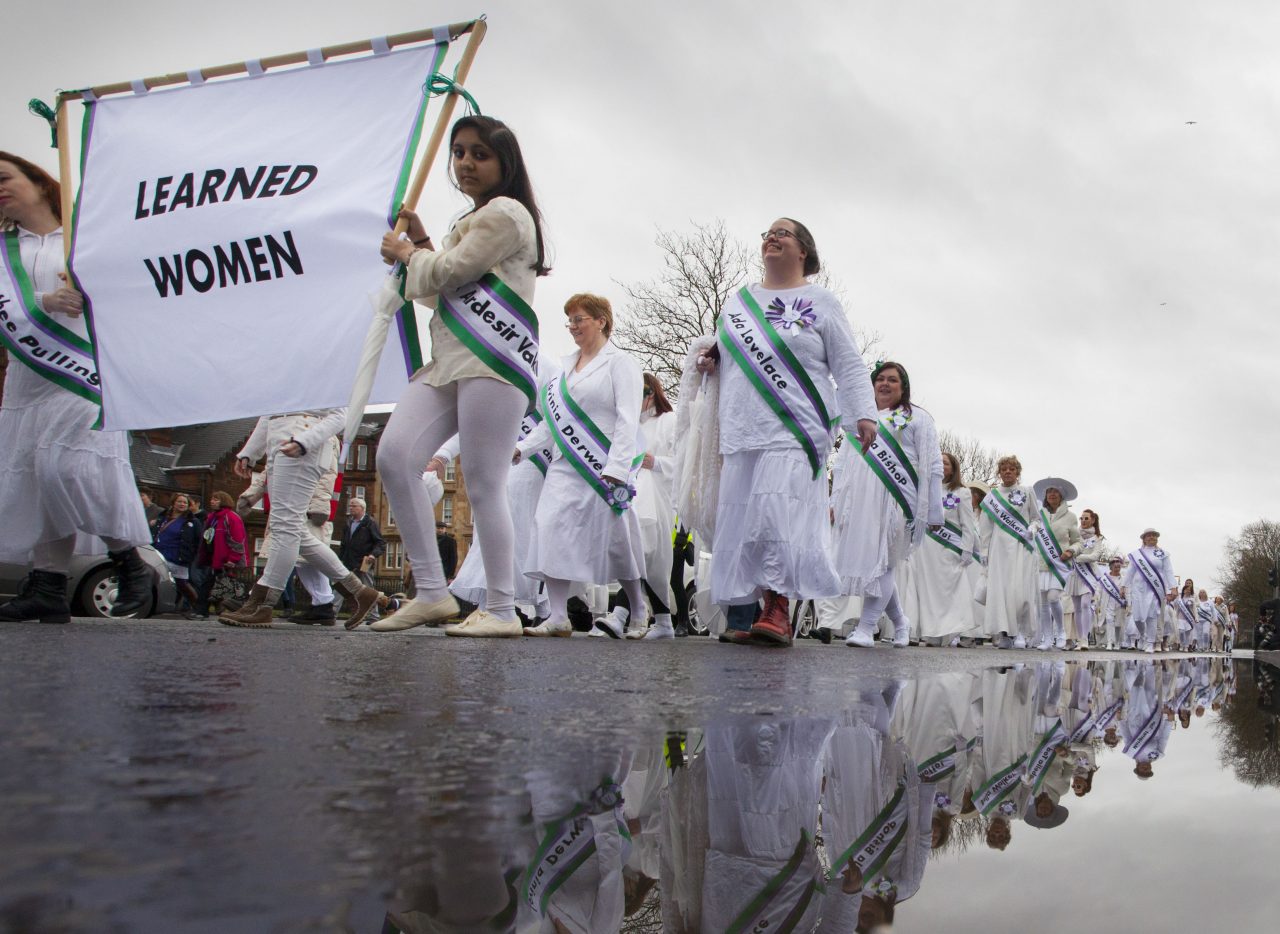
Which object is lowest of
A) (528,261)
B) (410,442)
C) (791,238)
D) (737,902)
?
(737,902)

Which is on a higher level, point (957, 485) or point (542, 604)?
point (957, 485)

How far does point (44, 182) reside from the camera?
20.9 feet

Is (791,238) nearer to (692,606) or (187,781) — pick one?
(187,781)

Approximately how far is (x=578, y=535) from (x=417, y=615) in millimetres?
2217

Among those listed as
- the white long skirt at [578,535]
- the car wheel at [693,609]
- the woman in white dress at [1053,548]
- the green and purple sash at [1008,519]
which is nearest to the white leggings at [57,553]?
the white long skirt at [578,535]

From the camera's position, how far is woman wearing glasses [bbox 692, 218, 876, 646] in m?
6.32

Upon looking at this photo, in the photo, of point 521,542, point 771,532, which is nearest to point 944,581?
point 521,542

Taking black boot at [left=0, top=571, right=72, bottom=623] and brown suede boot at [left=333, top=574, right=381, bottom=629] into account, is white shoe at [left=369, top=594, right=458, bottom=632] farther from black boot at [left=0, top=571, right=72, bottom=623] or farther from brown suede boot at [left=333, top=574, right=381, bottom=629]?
brown suede boot at [left=333, top=574, right=381, bottom=629]

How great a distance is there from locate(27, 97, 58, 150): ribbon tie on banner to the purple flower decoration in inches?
150

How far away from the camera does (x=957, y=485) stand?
14289 mm

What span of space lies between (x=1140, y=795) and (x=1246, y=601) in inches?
3595

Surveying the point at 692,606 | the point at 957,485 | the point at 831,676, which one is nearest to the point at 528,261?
the point at 831,676

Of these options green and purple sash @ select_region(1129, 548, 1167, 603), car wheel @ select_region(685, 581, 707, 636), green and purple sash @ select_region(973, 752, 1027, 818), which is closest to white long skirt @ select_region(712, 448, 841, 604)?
green and purple sash @ select_region(973, 752, 1027, 818)

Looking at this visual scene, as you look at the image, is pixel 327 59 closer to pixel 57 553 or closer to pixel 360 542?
pixel 57 553
